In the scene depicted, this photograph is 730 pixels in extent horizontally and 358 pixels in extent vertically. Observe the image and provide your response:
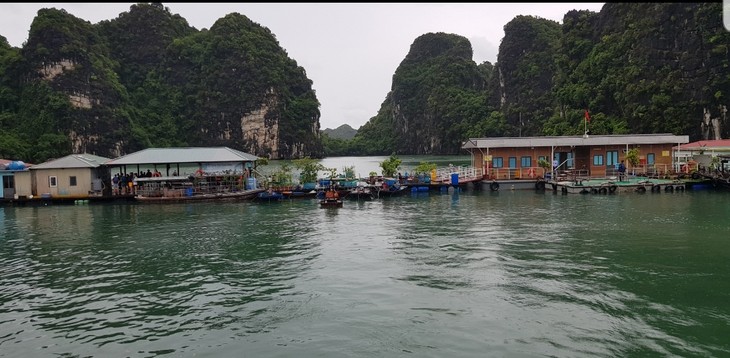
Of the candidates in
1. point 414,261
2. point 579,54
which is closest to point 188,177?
point 414,261

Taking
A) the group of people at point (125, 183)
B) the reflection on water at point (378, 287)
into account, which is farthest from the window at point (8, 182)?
the reflection on water at point (378, 287)

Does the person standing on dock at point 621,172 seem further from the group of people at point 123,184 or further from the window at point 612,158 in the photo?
the group of people at point 123,184

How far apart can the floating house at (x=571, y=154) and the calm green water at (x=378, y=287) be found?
46.1ft

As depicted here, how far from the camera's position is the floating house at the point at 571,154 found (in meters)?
39.3

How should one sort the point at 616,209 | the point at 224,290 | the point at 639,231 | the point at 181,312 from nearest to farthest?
the point at 181,312, the point at 224,290, the point at 639,231, the point at 616,209

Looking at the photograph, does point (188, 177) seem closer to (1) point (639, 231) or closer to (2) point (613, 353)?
(1) point (639, 231)

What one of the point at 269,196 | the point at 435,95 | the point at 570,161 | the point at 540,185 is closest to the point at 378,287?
the point at 269,196

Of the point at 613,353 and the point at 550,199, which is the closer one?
the point at 613,353

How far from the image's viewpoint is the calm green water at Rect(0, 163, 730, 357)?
10.0m

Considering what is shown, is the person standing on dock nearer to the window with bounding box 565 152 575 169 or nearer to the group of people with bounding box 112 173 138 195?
the window with bounding box 565 152 575 169

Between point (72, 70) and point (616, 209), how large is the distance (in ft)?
348

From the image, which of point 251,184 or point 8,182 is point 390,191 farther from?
point 8,182

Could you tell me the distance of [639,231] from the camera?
20812 mm

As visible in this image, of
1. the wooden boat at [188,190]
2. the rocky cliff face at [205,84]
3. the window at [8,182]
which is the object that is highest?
the rocky cliff face at [205,84]
